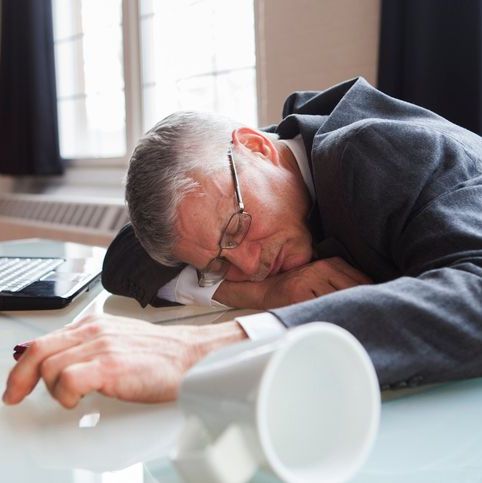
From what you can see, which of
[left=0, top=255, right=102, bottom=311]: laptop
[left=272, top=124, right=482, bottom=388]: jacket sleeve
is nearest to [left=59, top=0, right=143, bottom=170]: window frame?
[left=0, top=255, right=102, bottom=311]: laptop

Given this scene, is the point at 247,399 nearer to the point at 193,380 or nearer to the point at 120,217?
the point at 193,380

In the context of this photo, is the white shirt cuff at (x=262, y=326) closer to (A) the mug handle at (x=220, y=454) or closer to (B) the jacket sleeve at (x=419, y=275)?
(B) the jacket sleeve at (x=419, y=275)

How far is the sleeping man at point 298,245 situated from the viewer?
659 mm

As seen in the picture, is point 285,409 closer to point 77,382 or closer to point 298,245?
point 77,382

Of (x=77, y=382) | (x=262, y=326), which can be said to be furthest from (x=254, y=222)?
(x=77, y=382)

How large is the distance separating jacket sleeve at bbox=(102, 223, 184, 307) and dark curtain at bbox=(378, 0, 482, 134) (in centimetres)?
95

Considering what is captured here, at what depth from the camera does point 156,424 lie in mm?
627

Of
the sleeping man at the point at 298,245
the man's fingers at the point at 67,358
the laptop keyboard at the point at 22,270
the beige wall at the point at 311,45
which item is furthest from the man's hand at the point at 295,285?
the beige wall at the point at 311,45

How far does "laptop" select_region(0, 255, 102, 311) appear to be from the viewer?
3.88ft

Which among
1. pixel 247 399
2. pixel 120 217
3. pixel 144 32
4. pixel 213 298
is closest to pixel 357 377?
pixel 247 399

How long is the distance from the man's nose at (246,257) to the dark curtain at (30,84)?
2815mm

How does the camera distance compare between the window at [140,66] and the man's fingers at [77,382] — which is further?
A: the window at [140,66]

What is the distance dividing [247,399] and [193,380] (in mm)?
69

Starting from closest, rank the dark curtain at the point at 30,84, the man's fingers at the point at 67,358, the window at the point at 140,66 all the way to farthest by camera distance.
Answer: the man's fingers at the point at 67,358 < the window at the point at 140,66 < the dark curtain at the point at 30,84
